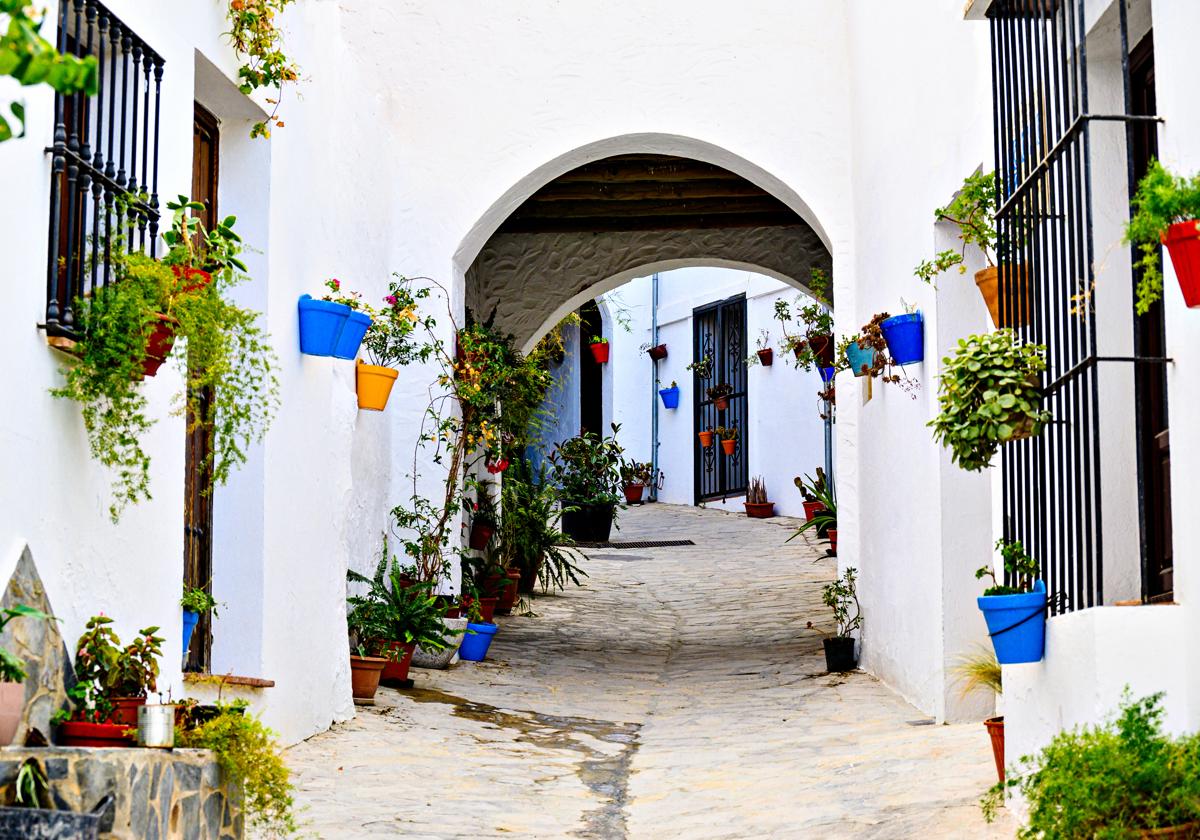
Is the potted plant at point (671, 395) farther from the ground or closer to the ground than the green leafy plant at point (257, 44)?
closer to the ground

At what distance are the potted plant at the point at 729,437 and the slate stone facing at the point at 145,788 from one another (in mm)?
→ 15245

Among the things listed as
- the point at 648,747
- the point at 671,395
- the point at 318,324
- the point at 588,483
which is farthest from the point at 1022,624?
the point at 671,395

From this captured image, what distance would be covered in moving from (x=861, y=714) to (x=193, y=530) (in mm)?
3737

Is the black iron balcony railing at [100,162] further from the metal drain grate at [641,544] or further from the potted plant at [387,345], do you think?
the metal drain grate at [641,544]

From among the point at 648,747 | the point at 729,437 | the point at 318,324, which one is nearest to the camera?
the point at 318,324

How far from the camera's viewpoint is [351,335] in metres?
7.78

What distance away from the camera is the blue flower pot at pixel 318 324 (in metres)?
7.43

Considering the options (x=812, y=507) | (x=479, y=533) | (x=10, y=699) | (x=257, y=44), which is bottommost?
(x=10, y=699)

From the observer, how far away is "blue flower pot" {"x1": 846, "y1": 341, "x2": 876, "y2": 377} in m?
9.05

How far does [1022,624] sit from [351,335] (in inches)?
158

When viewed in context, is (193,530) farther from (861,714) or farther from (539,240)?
(539,240)

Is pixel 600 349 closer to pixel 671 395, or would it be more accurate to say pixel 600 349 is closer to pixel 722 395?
pixel 671 395

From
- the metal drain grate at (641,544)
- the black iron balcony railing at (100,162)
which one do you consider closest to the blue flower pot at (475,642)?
the black iron balcony railing at (100,162)

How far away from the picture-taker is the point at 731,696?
9.24 meters
